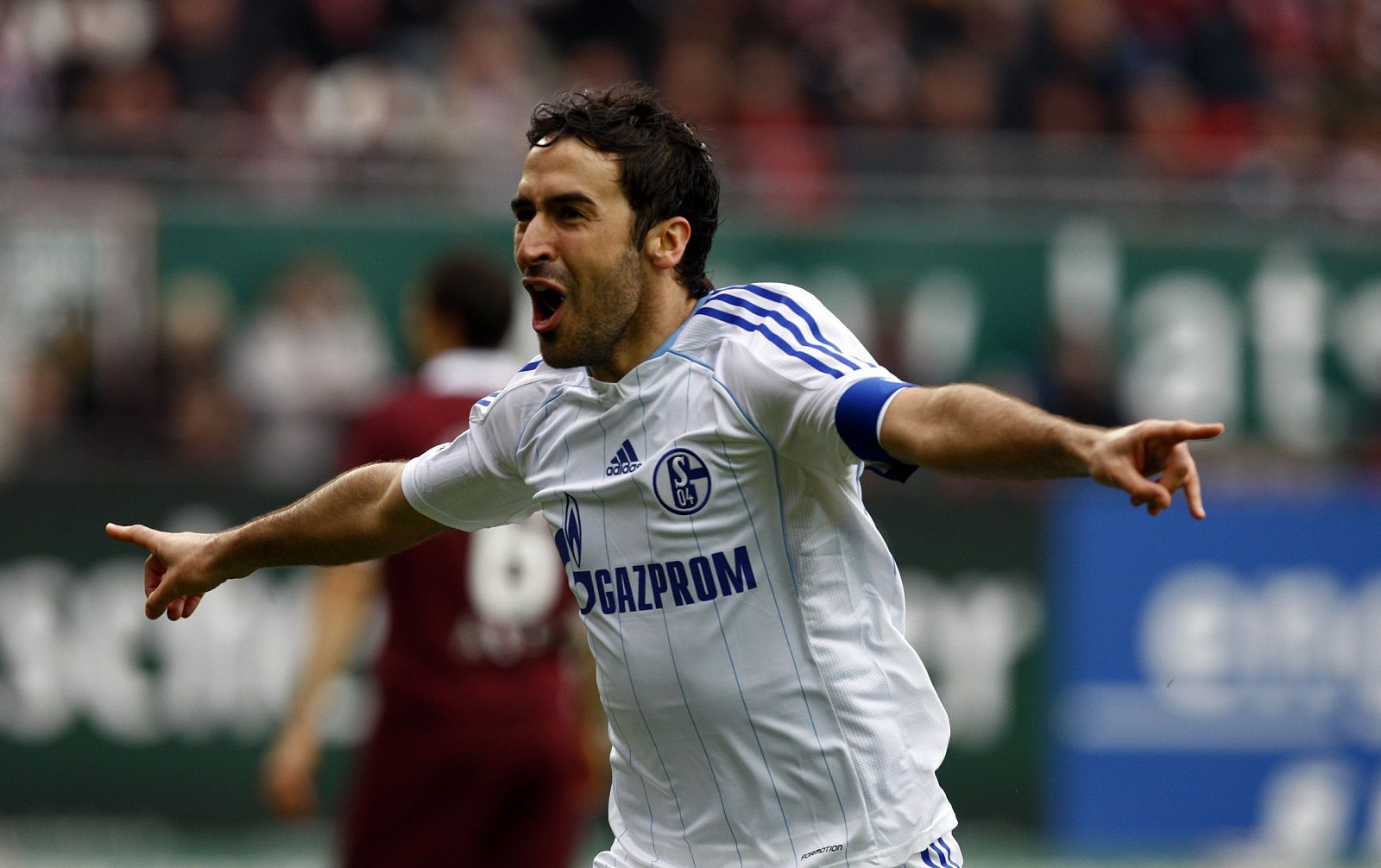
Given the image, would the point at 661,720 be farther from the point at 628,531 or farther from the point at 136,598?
the point at 136,598

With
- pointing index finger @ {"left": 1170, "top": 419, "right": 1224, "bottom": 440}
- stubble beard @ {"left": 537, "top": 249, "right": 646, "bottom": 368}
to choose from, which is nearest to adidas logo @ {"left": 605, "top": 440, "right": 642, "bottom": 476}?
stubble beard @ {"left": 537, "top": 249, "right": 646, "bottom": 368}

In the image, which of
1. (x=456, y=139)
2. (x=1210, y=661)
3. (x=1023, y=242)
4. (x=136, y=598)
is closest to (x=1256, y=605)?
(x=1210, y=661)

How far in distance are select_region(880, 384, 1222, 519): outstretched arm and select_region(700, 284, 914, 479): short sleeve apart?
0.26 feet

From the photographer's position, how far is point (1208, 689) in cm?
1048

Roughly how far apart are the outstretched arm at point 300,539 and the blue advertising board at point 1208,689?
261 inches

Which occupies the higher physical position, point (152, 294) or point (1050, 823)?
point (152, 294)

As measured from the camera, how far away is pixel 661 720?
13.3 feet

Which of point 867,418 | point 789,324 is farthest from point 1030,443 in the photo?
point 789,324

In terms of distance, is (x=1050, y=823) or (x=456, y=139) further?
(x=456, y=139)

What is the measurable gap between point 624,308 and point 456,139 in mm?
7472

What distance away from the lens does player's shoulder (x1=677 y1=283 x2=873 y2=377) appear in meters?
3.76

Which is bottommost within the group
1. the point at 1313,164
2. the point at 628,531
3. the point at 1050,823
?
the point at 1050,823

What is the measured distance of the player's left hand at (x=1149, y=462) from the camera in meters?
3.13

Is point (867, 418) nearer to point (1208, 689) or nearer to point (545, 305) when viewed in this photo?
point (545, 305)
